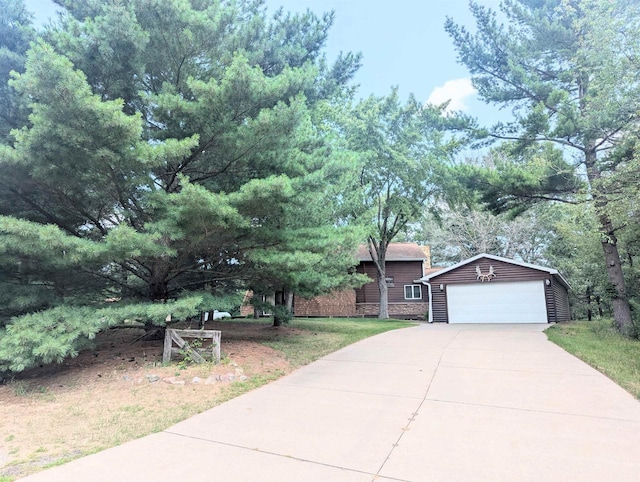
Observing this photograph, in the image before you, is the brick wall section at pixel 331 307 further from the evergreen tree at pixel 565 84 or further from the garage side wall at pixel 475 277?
the evergreen tree at pixel 565 84

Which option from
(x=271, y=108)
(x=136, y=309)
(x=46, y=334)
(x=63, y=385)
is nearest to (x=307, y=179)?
(x=271, y=108)

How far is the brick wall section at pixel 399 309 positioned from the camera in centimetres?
2180

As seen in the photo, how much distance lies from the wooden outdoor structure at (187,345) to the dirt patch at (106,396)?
0.19 meters

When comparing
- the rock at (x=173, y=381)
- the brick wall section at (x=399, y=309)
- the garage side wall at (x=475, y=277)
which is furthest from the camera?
the brick wall section at (x=399, y=309)

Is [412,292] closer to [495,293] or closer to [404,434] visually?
[495,293]

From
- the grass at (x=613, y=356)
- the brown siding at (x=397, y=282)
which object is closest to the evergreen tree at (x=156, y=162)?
the grass at (x=613, y=356)

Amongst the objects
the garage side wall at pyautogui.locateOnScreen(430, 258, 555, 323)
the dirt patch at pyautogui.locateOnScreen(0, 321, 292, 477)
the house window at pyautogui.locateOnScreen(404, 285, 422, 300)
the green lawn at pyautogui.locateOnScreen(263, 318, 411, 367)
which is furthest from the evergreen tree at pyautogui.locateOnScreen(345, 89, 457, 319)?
the dirt patch at pyautogui.locateOnScreen(0, 321, 292, 477)

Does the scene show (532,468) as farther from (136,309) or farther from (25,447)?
(136,309)

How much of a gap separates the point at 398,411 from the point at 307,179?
447 centimetres

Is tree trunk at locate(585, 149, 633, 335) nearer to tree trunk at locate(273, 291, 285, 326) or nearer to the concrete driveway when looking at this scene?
the concrete driveway

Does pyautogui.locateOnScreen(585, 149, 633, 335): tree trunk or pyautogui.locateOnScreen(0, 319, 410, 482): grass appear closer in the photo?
pyautogui.locateOnScreen(0, 319, 410, 482): grass

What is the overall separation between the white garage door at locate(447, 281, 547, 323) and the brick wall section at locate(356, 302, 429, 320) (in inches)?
190

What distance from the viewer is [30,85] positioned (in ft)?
16.7

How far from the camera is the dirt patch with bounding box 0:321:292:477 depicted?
11.6ft
